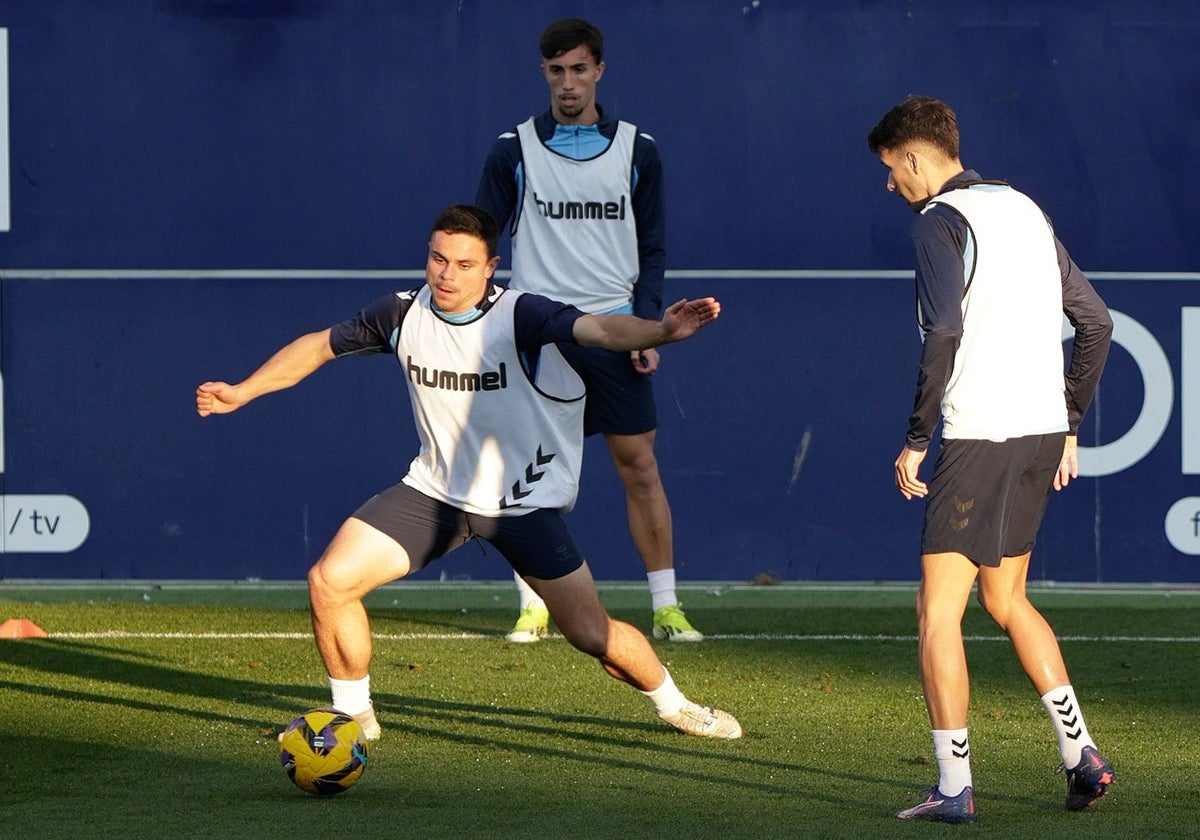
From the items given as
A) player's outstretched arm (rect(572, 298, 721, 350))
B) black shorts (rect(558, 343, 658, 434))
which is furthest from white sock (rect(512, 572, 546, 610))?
player's outstretched arm (rect(572, 298, 721, 350))

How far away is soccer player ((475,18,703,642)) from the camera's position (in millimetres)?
7824

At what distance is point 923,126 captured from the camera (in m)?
5.04

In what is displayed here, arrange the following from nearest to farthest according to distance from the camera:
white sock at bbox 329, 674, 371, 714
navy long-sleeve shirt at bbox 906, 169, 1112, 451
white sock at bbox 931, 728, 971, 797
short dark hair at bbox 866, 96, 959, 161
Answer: navy long-sleeve shirt at bbox 906, 169, 1112, 451, white sock at bbox 931, 728, 971, 797, short dark hair at bbox 866, 96, 959, 161, white sock at bbox 329, 674, 371, 714

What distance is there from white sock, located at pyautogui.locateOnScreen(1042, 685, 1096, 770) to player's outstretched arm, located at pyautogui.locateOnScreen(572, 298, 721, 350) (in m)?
1.45

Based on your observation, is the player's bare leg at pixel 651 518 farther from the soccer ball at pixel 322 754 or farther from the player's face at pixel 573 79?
the soccer ball at pixel 322 754

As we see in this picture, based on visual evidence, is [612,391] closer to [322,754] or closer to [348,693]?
[348,693]

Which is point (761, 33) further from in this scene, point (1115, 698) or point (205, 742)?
point (205, 742)

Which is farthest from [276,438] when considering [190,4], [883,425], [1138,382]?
[1138,382]

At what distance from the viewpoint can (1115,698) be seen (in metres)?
7.00

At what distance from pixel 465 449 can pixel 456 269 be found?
1.95 ft

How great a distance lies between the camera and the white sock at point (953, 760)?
16.2ft

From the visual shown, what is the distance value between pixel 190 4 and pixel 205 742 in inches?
193

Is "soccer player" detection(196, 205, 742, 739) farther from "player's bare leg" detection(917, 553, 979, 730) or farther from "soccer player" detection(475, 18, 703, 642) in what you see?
"soccer player" detection(475, 18, 703, 642)

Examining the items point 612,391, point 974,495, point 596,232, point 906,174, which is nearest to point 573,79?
point 596,232
